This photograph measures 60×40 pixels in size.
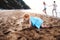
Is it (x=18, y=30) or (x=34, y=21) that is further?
(x=34, y=21)

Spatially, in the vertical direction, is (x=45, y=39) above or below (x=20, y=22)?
below

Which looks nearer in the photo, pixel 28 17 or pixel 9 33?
pixel 9 33

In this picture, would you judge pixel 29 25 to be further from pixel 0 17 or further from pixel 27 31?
pixel 0 17

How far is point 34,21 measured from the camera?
2.03m

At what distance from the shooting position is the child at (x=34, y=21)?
1.99 meters

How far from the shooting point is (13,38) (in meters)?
1.86

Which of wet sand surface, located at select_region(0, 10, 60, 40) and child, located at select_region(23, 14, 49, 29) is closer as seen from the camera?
wet sand surface, located at select_region(0, 10, 60, 40)

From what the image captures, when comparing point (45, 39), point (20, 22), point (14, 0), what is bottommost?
point (45, 39)

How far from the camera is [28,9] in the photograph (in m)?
2.06

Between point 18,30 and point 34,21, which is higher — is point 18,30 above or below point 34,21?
below

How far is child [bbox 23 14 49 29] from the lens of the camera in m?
1.99

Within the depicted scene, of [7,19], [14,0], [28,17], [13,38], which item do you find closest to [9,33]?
[13,38]

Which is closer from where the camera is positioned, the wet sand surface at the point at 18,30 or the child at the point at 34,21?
the wet sand surface at the point at 18,30

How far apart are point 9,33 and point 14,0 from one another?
503 mm
